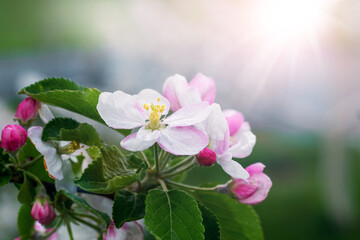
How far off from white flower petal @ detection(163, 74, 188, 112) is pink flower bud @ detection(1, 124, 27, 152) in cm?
20

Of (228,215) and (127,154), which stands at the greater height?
(127,154)

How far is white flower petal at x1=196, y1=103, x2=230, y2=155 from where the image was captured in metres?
0.51

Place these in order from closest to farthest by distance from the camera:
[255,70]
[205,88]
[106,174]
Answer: [106,174] < [205,88] < [255,70]

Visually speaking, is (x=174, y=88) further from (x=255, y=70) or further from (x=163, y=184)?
(x=255, y=70)

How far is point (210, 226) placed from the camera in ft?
1.80

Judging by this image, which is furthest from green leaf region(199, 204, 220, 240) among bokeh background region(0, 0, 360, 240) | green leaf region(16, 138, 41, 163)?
bokeh background region(0, 0, 360, 240)

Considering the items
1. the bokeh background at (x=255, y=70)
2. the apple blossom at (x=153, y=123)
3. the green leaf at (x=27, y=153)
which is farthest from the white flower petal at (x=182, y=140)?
the bokeh background at (x=255, y=70)

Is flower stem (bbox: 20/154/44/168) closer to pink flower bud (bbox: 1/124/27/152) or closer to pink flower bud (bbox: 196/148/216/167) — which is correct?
pink flower bud (bbox: 1/124/27/152)

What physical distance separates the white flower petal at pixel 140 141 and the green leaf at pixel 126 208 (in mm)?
80

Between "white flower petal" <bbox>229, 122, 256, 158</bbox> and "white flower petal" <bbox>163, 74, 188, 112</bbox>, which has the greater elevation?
"white flower petal" <bbox>163, 74, 188, 112</bbox>

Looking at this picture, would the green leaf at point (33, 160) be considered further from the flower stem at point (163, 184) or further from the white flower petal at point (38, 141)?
the flower stem at point (163, 184)

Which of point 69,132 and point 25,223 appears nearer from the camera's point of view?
point 69,132

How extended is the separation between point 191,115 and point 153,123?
0.17 ft

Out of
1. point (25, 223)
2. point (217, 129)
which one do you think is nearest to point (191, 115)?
point (217, 129)
